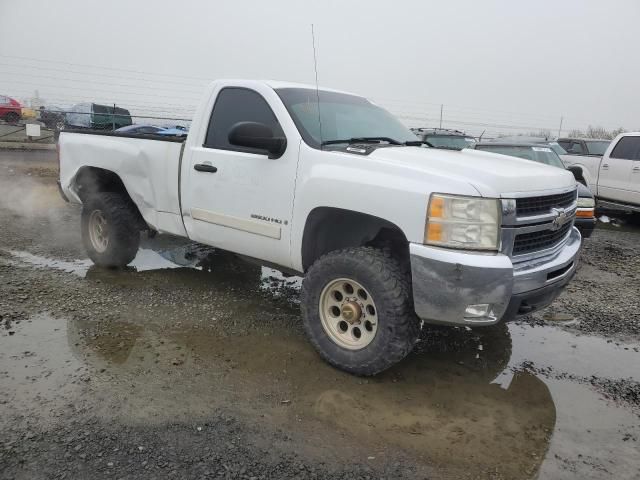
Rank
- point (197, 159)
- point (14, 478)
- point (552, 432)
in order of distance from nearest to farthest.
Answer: point (14, 478), point (552, 432), point (197, 159)

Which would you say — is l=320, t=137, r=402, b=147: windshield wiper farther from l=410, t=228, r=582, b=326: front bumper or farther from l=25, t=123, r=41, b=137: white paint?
l=25, t=123, r=41, b=137: white paint

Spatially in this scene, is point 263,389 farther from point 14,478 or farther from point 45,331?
point 45,331

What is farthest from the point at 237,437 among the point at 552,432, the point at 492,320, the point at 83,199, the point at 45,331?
the point at 83,199

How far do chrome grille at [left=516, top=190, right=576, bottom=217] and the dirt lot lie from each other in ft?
3.98

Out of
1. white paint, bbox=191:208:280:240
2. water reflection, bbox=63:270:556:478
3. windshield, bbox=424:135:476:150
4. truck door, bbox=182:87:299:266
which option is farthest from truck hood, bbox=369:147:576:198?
windshield, bbox=424:135:476:150

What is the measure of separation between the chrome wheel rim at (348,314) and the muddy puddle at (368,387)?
0.26 metres

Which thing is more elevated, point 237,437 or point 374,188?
point 374,188

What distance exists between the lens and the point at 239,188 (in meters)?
4.01

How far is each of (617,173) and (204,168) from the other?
29.9 feet

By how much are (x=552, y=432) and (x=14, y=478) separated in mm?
2825

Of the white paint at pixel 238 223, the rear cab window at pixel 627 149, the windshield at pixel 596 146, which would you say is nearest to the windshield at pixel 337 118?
the white paint at pixel 238 223

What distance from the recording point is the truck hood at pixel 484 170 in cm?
303

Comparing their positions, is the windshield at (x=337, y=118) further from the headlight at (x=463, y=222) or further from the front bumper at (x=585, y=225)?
the front bumper at (x=585, y=225)

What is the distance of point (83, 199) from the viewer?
5.63m
